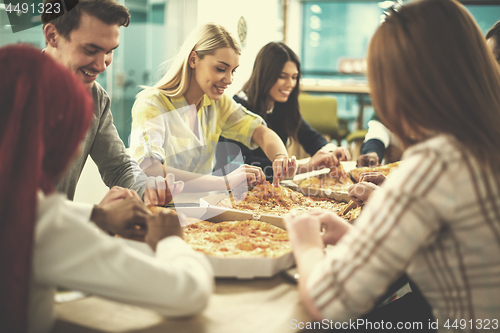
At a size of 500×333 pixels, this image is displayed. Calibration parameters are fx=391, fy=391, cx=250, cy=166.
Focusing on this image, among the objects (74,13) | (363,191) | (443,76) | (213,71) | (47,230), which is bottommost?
(363,191)

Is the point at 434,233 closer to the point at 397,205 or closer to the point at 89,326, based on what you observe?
the point at 397,205

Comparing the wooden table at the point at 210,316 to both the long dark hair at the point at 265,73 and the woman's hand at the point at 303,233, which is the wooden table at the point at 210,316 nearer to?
the woman's hand at the point at 303,233

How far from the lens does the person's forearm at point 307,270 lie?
0.71m

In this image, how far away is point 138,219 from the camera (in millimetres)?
920

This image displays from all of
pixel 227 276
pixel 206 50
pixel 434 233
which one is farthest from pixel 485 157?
pixel 206 50

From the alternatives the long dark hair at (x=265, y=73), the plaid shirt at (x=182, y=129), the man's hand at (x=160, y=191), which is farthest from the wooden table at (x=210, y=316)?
the long dark hair at (x=265, y=73)

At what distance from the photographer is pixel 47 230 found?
24.5 inches

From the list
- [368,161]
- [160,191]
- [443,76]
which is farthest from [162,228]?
[368,161]

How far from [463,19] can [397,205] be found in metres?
0.38

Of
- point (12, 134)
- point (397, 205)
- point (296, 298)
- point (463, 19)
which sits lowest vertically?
point (296, 298)

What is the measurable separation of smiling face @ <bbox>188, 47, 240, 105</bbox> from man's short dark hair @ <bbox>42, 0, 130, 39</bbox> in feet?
2.05

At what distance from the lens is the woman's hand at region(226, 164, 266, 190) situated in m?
1.73

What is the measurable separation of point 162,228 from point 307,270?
32cm

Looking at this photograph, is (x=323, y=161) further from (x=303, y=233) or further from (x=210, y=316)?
(x=210, y=316)
